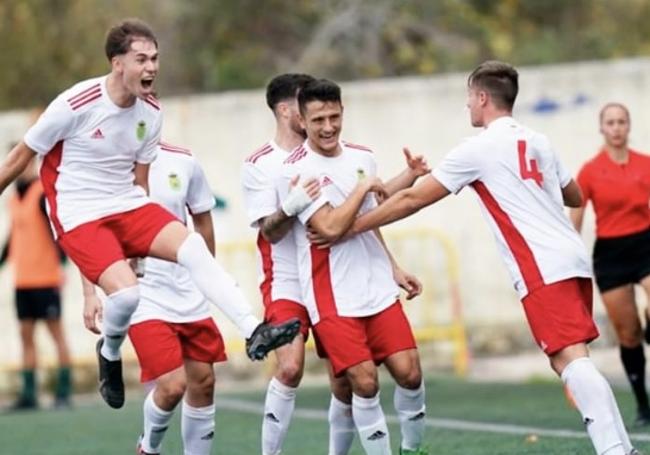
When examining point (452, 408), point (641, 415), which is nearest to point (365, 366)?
point (641, 415)

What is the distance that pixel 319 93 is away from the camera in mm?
10531

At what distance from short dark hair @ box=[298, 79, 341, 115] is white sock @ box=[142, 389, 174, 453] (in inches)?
75.4

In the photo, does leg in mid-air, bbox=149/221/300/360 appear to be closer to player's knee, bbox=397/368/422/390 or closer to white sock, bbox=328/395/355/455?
player's knee, bbox=397/368/422/390

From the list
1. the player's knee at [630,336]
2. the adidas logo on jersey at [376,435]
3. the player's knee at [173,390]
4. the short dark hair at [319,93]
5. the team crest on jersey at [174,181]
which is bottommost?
the adidas logo on jersey at [376,435]

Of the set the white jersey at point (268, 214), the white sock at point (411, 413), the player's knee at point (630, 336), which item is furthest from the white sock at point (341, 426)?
the player's knee at point (630, 336)

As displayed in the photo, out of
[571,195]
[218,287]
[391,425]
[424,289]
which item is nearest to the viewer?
[218,287]

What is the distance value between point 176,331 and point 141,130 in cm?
136

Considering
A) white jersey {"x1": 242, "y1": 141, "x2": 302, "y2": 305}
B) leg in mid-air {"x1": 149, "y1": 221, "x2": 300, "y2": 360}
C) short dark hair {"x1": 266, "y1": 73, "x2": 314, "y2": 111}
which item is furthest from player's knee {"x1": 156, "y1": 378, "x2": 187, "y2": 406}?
short dark hair {"x1": 266, "y1": 73, "x2": 314, "y2": 111}

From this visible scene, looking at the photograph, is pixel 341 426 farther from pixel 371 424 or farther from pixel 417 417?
pixel 371 424

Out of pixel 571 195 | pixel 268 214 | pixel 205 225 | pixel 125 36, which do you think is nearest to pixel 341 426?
pixel 268 214

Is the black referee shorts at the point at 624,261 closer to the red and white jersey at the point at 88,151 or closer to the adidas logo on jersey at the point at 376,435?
the adidas logo on jersey at the point at 376,435

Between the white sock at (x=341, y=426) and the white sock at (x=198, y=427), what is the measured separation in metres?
0.71

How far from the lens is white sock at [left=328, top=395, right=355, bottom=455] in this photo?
36.4 ft

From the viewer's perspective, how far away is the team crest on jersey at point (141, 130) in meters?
10.4
